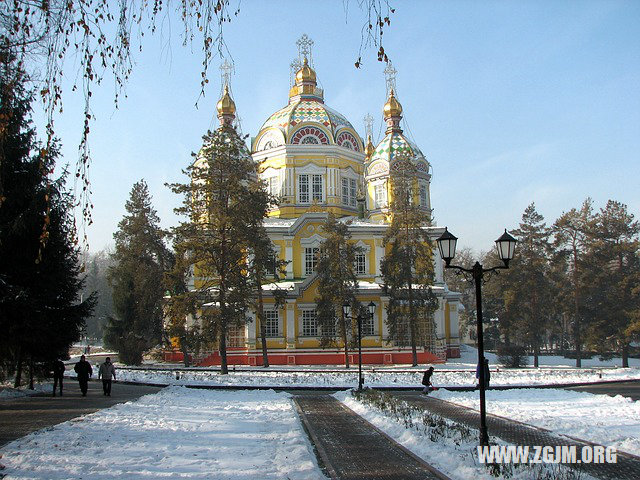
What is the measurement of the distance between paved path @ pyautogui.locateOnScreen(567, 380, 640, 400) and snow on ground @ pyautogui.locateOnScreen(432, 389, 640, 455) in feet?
6.68

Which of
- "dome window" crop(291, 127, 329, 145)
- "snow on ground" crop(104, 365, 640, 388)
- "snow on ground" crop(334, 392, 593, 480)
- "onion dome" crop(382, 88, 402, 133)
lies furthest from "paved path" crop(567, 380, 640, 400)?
"onion dome" crop(382, 88, 402, 133)

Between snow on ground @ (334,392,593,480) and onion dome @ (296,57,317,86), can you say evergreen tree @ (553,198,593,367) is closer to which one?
onion dome @ (296,57,317,86)

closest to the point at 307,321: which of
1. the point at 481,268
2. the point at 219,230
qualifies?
the point at 219,230

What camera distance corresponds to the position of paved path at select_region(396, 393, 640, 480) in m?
9.25

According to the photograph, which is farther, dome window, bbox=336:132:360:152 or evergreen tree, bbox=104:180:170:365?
dome window, bbox=336:132:360:152

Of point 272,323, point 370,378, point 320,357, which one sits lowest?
point 370,378

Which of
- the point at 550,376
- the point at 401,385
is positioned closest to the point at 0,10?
the point at 401,385

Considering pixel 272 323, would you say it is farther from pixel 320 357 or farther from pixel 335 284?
pixel 335 284

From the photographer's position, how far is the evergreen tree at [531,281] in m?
44.1

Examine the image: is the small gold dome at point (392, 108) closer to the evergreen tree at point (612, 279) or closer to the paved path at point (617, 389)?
the evergreen tree at point (612, 279)

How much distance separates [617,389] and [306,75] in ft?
118

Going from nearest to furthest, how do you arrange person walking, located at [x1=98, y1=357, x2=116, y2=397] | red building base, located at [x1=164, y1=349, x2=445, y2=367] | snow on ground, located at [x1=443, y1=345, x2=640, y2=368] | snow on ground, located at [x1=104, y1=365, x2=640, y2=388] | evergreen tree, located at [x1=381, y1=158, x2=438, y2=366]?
person walking, located at [x1=98, y1=357, x2=116, y2=397], snow on ground, located at [x1=104, y1=365, x2=640, y2=388], evergreen tree, located at [x1=381, y1=158, x2=438, y2=366], red building base, located at [x1=164, y1=349, x2=445, y2=367], snow on ground, located at [x1=443, y1=345, x2=640, y2=368]

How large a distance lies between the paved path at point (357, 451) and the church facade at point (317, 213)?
76.9 ft

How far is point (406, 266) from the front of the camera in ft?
122
